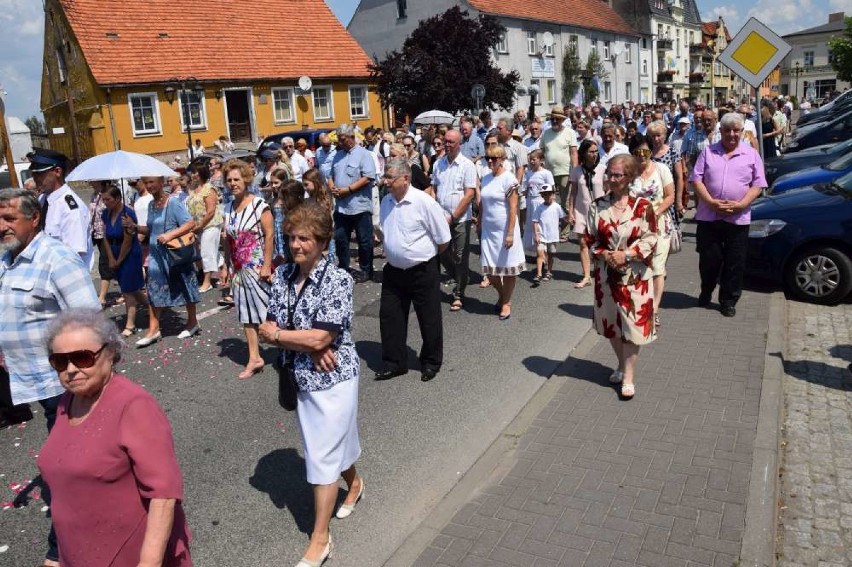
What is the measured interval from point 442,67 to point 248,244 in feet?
97.7

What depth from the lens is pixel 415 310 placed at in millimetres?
6398

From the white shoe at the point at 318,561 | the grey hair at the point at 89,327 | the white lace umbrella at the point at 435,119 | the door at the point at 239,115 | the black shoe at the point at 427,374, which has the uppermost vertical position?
the door at the point at 239,115

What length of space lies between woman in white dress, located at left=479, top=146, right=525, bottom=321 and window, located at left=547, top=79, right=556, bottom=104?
4643 centimetres

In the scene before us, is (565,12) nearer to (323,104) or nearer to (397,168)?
(323,104)

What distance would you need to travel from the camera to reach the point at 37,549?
407 centimetres

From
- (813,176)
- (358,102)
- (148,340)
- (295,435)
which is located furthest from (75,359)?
(358,102)

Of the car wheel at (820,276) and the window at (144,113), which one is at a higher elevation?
the window at (144,113)

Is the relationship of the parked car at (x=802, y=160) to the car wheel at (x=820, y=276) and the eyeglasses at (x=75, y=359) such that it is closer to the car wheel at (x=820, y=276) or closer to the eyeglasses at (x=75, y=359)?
the car wheel at (x=820, y=276)

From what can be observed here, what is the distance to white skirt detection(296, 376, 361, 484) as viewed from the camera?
3635mm

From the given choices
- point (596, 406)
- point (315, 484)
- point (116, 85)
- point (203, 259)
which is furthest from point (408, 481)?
point (116, 85)

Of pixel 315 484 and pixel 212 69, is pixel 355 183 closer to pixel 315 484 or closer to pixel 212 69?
pixel 315 484

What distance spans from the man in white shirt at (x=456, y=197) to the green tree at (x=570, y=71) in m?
46.9

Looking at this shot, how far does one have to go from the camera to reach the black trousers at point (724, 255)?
743 cm

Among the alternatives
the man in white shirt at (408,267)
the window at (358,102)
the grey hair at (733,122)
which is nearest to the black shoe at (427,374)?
the man in white shirt at (408,267)
